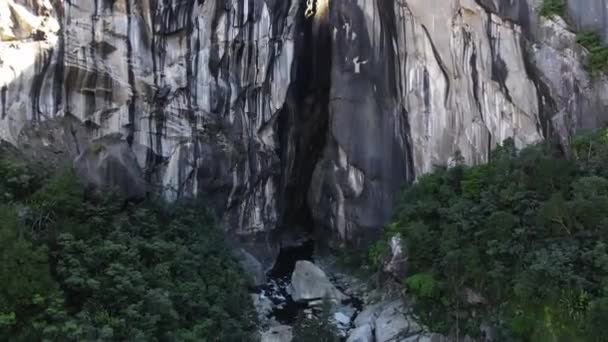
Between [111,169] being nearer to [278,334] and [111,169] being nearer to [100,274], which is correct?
[100,274]

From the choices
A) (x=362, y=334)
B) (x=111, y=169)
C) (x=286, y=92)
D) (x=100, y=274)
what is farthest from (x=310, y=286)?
(x=100, y=274)

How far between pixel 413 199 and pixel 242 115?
607cm

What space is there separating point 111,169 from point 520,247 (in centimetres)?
975

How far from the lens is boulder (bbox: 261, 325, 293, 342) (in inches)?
599

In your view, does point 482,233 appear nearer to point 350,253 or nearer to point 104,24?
point 350,253

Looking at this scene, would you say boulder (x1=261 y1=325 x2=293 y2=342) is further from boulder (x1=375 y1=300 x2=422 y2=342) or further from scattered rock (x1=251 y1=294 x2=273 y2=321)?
boulder (x1=375 y1=300 x2=422 y2=342)

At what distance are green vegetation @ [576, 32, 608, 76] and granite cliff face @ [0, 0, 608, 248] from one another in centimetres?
23

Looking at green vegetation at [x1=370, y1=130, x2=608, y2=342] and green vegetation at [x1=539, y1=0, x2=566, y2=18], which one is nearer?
green vegetation at [x1=370, y1=130, x2=608, y2=342]

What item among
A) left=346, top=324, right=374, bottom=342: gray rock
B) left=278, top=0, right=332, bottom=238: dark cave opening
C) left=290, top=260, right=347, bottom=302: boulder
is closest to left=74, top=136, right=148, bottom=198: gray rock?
left=290, top=260, right=347, bottom=302: boulder

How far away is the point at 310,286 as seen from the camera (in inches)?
704

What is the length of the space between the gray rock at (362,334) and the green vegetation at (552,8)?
10.3m

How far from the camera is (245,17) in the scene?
19859 millimetres

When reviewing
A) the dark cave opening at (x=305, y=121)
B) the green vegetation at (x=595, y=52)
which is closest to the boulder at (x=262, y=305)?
the dark cave opening at (x=305, y=121)

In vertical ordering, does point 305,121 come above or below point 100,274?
above
